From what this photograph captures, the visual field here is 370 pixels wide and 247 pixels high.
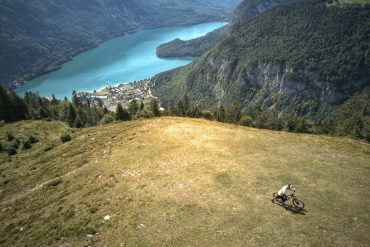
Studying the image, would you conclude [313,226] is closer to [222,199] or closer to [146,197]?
[222,199]

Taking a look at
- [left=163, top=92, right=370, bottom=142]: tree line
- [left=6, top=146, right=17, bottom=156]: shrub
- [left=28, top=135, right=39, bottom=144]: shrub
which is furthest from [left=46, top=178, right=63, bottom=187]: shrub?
[left=163, top=92, right=370, bottom=142]: tree line

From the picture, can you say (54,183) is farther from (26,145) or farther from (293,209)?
(26,145)

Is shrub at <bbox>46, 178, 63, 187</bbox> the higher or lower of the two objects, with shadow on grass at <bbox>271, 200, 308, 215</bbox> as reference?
higher

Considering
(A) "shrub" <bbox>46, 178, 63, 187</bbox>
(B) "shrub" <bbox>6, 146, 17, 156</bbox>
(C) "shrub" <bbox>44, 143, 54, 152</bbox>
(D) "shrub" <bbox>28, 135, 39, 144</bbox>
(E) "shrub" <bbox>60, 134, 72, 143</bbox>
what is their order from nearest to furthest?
(A) "shrub" <bbox>46, 178, 63, 187</bbox>
(C) "shrub" <bbox>44, 143, 54, 152</bbox>
(E) "shrub" <bbox>60, 134, 72, 143</bbox>
(B) "shrub" <bbox>6, 146, 17, 156</bbox>
(D) "shrub" <bbox>28, 135, 39, 144</bbox>

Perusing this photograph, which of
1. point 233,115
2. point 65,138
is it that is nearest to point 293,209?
point 65,138

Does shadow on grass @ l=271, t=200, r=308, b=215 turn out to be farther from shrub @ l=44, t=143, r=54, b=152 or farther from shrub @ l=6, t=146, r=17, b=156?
shrub @ l=6, t=146, r=17, b=156

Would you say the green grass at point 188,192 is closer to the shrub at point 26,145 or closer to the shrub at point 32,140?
the shrub at point 26,145

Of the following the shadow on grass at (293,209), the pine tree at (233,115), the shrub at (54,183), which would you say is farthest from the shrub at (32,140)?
the pine tree at (233,115)

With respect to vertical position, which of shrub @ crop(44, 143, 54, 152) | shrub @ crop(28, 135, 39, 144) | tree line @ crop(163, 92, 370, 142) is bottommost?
tree line @ crop(163, 92, 370, 142)
